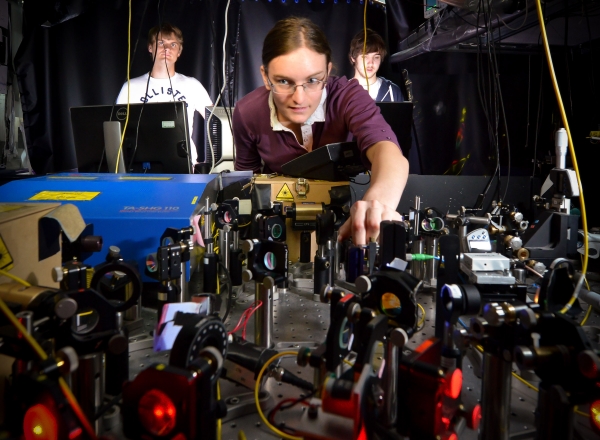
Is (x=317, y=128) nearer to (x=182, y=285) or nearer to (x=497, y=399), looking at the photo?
(x=182, y=285)

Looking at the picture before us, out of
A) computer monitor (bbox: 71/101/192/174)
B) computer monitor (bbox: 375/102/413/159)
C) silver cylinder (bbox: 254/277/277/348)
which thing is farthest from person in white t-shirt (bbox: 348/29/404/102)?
silver cylinder (bbox: 254/277/277/348)

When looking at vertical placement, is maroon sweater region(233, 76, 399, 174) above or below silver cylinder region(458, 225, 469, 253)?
above

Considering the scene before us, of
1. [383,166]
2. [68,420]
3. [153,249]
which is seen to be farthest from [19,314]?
[383,166]

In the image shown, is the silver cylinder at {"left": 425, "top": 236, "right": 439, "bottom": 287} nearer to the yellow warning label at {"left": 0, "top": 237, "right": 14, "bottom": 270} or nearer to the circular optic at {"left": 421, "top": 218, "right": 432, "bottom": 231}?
the circular optic at {"left": 421, "top": 218, "right": 432, "bottom": 231}

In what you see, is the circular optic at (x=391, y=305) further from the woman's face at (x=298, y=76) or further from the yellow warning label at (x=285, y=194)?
the woman's face at (x=298, y=76)

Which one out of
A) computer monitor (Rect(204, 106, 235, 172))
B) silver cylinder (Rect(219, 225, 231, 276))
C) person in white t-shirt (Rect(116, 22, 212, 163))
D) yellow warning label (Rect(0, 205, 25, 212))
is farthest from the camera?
person in white t-shirt (Rect(116, 22, 212, 163))

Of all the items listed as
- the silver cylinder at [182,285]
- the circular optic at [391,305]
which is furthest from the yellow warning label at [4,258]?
the circular optic at [391,305]

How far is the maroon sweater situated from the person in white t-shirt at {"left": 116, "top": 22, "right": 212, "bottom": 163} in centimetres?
165

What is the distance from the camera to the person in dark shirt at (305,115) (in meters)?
1.44

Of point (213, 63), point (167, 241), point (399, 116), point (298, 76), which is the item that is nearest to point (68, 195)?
point (167, 241)

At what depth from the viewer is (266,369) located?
0.69m

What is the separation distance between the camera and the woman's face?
167cm

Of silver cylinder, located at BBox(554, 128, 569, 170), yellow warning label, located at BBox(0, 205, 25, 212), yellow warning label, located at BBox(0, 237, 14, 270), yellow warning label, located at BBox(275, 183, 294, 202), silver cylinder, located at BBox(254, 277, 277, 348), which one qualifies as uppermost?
silver cylinder, located at BBox(554, 128, 569, 170)

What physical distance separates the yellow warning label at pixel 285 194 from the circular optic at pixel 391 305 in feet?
3.17
